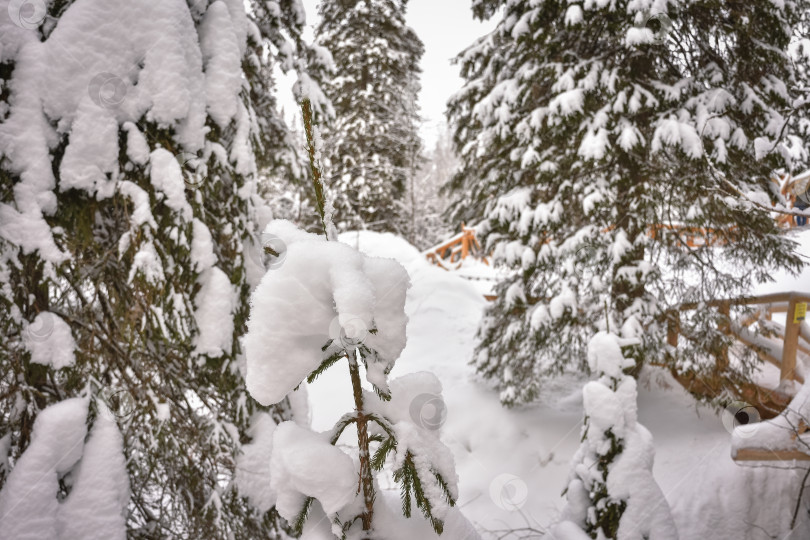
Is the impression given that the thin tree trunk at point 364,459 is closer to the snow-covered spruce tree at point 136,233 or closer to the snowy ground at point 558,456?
the snow-covered spruce tree at point 136,233

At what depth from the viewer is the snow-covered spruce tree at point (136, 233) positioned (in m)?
1.87

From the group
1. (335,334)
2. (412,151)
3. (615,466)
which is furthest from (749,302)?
(412,151)

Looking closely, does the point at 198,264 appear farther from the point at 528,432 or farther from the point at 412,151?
the point at 412,151

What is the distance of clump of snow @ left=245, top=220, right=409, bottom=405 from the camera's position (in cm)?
73

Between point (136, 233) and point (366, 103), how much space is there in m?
14.3

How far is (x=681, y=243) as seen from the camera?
5031 millimetres

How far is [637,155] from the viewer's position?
4871 millimetres

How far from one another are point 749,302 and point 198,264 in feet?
20.2

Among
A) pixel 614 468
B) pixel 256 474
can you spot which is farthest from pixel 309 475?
pixel 614 468

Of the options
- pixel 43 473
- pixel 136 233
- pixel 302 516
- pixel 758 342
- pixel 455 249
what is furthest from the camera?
pixel 455 249

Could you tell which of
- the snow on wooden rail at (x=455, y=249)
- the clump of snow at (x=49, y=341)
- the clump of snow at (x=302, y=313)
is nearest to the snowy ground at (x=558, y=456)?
the clump of snow at (x=49, y=341)

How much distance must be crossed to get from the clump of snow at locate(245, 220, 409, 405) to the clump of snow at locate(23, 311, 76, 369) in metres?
1.94

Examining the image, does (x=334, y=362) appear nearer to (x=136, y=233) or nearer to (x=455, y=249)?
(x=136, y=233)

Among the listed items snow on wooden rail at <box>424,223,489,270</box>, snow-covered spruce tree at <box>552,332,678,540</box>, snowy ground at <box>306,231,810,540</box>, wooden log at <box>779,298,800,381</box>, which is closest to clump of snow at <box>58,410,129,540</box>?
snowy ground at <box>306,231,810,540</box>
